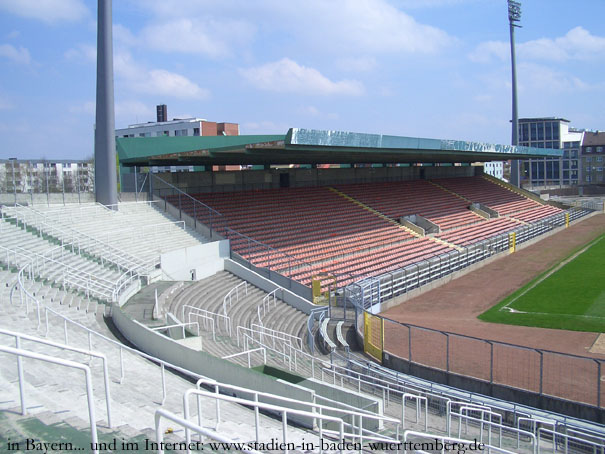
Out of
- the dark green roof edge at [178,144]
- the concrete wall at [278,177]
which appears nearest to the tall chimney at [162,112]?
the concrete wall at [278,177]

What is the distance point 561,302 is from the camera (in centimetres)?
2005

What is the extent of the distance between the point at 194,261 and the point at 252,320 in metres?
4.10

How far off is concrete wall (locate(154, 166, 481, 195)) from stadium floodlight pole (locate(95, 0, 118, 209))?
3.15m

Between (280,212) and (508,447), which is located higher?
(280,212)

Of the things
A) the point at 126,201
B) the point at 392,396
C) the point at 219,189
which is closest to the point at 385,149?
the point at 219,189

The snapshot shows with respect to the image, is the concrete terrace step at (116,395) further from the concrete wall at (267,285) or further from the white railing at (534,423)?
the concrete wall at (267,285)

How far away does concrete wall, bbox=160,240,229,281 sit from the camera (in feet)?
59.0

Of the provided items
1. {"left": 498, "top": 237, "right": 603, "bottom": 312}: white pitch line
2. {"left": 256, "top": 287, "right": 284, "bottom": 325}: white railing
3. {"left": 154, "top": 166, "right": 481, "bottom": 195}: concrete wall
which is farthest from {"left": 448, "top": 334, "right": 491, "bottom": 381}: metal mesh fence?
{"left": 154, "top": 166, "right": 481, "bottom": 195}: concrete wall

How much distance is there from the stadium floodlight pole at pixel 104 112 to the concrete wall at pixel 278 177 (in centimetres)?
Result: 315

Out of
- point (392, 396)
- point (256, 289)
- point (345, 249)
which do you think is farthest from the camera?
point (345, 249)

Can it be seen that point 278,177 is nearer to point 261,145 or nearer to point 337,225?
point 337,225

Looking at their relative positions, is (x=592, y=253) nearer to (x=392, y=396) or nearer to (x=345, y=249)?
(x=345, y=249)

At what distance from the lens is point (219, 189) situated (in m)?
26.9

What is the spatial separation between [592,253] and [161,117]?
58.4 meters
